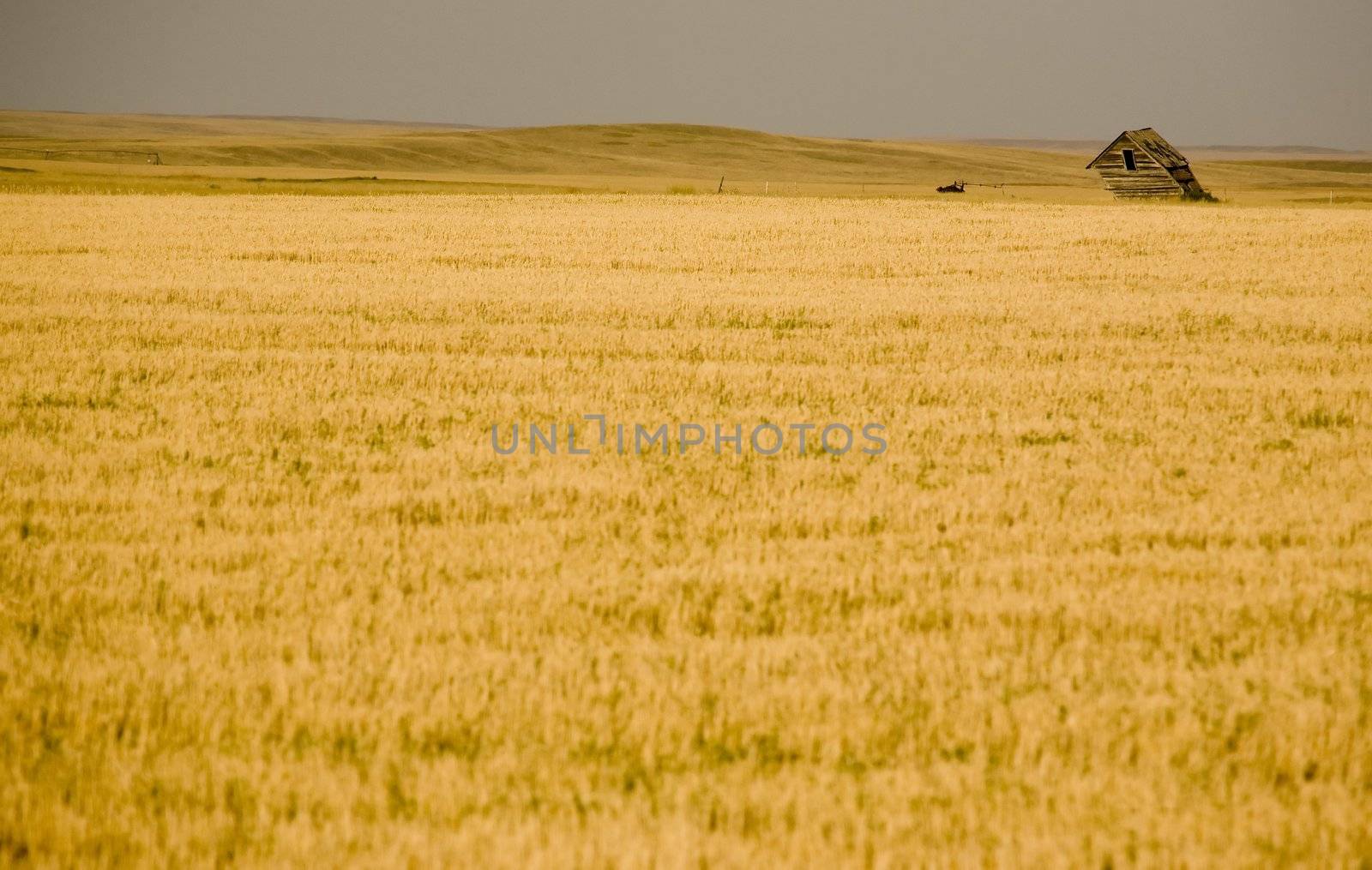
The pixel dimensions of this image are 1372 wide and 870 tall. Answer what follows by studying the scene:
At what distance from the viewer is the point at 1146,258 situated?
25516 mm

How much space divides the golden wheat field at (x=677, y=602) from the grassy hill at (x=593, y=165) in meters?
38.8

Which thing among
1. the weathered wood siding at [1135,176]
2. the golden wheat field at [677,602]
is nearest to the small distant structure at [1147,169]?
the weathered wood siding at [1135,176]

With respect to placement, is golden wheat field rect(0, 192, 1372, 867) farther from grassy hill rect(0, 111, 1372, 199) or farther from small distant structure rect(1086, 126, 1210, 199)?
small distant structure rect(1086, 126, 1210, 199)

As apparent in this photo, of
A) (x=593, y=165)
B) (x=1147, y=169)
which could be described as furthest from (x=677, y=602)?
(x=593, y=165)

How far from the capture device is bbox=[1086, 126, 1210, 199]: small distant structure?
54.4m

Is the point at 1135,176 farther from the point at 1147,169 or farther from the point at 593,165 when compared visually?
the point at 593,165

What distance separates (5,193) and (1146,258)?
1271 inches

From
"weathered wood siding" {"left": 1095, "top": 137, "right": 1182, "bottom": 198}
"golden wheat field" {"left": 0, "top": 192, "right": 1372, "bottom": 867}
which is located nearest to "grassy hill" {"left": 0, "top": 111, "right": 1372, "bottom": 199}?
"weathered wood siding" {"left": 1095, "top": 137, "right": 1182, "bottom": 198}

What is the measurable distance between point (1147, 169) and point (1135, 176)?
0.71 meters

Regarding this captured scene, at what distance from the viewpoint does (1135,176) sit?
5581 cm

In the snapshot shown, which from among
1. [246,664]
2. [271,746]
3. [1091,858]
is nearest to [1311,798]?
[1091,858]

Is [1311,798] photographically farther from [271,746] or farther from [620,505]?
[620,505]

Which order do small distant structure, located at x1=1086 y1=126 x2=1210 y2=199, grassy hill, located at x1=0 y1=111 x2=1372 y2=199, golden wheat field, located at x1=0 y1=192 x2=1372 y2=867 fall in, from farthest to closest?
grassy hill, located at x1=0 y1=111 x2=1372 y2=199, small distant structure, located at x1=1086 y1=126 x2=1210 y2=199, golden wheat field, located at x1=0 y1=192 x2=1372 y2=867

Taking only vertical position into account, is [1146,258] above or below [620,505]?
above
